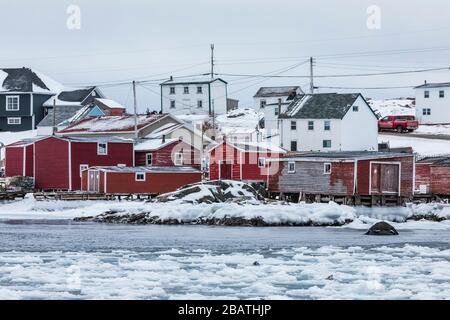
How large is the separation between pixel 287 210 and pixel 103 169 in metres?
16.6

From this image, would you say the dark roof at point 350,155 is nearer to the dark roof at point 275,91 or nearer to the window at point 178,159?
the window at point 178,159

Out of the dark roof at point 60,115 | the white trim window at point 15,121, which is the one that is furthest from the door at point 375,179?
the white trim window at point 15,121

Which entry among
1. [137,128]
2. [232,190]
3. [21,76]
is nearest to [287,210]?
[232,190]

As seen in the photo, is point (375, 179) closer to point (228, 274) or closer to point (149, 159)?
point (149, 159)

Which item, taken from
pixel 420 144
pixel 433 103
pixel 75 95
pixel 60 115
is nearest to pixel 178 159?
pixel 420 144

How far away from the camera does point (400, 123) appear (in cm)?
Answer: 8850

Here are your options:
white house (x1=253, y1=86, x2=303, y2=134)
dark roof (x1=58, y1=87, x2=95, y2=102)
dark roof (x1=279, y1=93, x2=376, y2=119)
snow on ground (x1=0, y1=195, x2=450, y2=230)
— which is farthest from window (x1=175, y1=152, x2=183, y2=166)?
dark roof (x1=58, y1=87, x2=95, y2=102)

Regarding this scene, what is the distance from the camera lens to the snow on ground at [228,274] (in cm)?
2103

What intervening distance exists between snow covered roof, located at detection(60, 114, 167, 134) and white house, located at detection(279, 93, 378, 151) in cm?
1103

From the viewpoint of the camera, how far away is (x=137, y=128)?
75.8 meters

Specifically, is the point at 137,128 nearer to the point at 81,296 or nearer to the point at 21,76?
the point at 21,76

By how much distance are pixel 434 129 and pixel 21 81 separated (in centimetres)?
4164

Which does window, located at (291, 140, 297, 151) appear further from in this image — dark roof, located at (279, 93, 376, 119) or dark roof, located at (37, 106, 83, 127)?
dark roof, located at (37, 106, 83, 127)

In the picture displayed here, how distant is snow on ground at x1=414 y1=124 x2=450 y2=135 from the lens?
87156 millimetres
